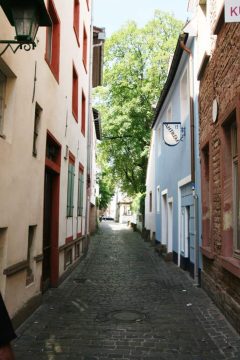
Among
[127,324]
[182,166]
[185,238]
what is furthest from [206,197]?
[127,324]

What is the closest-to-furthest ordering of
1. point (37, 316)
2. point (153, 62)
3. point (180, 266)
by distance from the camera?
point (37, 316), point (180, 266), point (153, 62)

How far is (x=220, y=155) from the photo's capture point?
7.66 metres

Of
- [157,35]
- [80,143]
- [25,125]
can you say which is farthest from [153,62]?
[25,125]

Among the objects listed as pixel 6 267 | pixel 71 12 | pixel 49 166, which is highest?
pixel 71 12

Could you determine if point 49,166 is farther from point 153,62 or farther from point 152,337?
point 153,62

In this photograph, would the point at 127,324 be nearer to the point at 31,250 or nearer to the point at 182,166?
the point at 31,250

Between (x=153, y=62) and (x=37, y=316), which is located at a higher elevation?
(x=153, y=62)

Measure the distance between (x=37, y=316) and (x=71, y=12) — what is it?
340 inches

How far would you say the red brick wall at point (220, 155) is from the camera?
20.8 ft

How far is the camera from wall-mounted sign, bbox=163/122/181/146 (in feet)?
40.7

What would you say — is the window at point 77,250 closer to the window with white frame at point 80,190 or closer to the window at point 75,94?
the window with white frame at point 80,190

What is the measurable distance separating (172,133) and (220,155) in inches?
193

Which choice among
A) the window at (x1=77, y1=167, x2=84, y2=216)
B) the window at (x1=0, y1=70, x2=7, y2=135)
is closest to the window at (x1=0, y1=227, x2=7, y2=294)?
the window at (x1=0, y1=70, x2=7, y2=135)

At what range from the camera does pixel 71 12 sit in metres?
11.9
